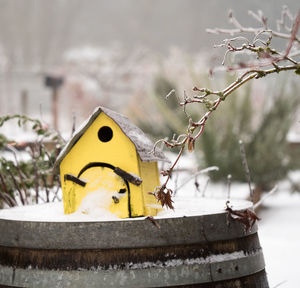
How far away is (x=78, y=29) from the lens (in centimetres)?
4138

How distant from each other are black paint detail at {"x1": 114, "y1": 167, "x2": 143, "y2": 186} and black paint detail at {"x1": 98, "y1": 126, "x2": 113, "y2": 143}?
12 cm

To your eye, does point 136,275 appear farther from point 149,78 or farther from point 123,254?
point 149,78

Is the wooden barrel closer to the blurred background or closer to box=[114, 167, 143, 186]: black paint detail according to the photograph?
box=[114, 167, 143, 186]: black paint detail

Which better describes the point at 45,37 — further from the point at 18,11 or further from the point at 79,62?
the point at 79,62

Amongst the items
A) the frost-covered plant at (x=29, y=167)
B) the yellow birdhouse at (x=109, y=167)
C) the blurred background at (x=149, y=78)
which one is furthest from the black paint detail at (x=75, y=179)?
the frost-covered plant at (x=29, y=167)

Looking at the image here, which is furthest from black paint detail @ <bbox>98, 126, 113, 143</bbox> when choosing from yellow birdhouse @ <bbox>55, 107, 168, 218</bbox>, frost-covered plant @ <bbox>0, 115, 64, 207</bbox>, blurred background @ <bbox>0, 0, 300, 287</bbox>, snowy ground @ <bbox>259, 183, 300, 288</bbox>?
snowy ground @ <bbox>259, 183, 300, 288</bbox>

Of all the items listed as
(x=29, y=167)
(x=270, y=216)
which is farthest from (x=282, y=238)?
(x=29, y=167)

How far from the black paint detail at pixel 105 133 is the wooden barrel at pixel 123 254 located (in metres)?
0.33

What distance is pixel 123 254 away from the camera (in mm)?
1162

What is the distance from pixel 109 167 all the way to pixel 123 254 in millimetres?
314

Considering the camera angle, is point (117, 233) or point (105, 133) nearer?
point (117, 233)

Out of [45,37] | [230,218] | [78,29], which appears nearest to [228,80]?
[230,218]

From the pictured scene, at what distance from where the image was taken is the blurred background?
5797mm

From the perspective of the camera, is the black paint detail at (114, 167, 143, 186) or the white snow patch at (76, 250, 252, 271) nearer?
the white snow patch at (76, 250, 252, 271)
